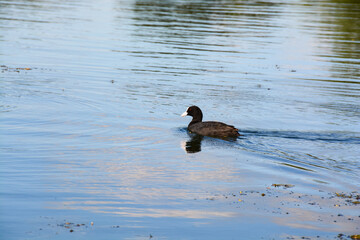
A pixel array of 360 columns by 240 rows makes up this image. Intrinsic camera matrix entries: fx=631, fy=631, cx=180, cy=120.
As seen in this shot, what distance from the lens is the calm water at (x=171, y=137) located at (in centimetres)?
1190

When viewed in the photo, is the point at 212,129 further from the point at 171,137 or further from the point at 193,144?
the point at 171,137

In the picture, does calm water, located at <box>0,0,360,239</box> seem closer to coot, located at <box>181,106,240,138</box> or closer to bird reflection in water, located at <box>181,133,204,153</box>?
bird reflection in water, located at <box>181,133,204,153</box>

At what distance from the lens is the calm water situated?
11.9m

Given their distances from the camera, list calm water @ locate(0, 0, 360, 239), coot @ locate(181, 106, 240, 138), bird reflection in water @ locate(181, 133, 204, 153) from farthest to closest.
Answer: coot @ locate(181, 106, 240, 138)
bird reflection in water @ locate(181, 133, 204, 153)
calm water @ locate(0, 0, 360, 239)

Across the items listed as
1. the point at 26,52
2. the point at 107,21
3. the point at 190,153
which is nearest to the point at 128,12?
the point at 107,21

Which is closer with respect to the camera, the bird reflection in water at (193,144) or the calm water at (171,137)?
the calm water at (171,137)

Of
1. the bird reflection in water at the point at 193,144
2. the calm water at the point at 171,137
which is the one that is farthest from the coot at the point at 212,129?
the calm water at the point at 171,137

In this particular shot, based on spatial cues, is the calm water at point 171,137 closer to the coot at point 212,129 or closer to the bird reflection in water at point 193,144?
the bird reflection in water at point 193,144

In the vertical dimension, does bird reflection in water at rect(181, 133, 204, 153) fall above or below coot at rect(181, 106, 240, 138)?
below

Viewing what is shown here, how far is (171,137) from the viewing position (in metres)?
19.0

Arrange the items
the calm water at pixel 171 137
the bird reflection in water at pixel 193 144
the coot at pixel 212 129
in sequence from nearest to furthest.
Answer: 1. the calm water at pixel 171 137
2. the bird reflection in water at pixel 193 144
3. the coot at pixel 212 129

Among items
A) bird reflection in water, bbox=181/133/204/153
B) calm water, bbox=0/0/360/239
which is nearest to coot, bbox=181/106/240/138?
bird reflection in water, bbox=181/133/204/153

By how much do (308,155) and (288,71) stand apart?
1660cm

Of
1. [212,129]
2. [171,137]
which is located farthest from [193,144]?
[212,129]
